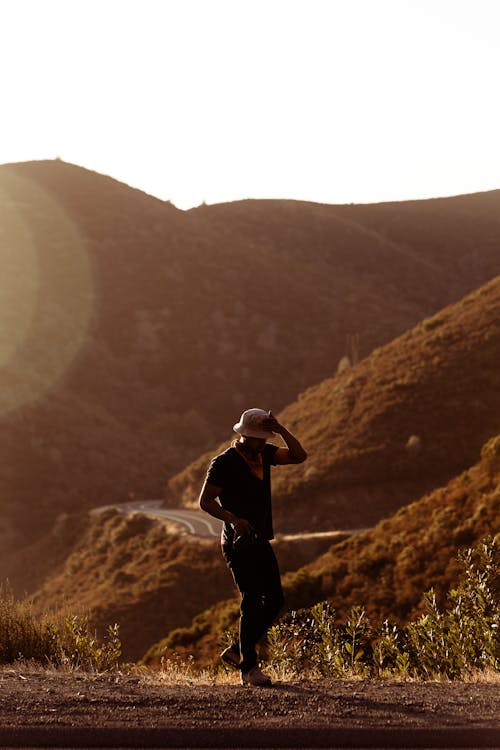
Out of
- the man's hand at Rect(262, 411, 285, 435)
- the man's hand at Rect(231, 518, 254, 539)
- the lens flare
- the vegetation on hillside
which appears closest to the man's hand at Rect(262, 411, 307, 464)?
the man's hand at Rect(262, 411, 285, 435)

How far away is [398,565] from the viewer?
27812 millimetres

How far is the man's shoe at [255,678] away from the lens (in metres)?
6.57

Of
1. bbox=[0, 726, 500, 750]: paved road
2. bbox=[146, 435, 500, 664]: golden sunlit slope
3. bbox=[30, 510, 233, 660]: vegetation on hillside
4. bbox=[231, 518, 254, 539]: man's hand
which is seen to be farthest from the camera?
bbox=[30, 510, 233, 660]: vegetation on hillside

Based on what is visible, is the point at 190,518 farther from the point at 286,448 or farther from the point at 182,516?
the point at 286,448

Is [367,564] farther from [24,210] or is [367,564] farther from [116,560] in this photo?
[24,210]

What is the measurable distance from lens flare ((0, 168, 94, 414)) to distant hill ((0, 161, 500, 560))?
208 mm

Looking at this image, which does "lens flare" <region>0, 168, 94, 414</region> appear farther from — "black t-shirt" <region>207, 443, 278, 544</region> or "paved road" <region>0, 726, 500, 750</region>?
"paved road" <region>0, 726, 500, 750</region>

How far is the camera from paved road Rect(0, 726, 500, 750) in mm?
4684

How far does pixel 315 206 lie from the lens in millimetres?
149500

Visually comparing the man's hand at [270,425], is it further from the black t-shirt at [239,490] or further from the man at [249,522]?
the black t-shirt at [239,490]

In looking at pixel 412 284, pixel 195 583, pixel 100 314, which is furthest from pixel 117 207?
pixel 195 583

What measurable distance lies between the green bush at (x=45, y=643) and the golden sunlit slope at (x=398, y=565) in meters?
16.6

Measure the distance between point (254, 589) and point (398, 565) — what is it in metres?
21.9

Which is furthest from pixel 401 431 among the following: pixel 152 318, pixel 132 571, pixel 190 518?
pixel 152 318
